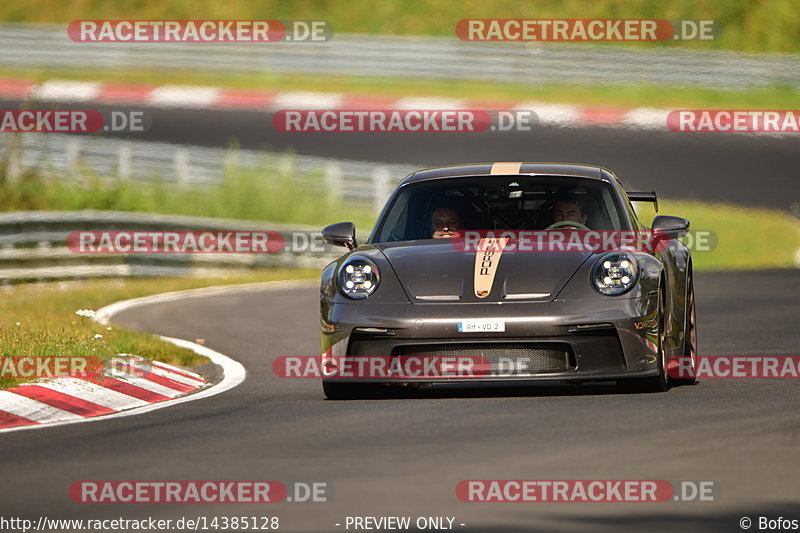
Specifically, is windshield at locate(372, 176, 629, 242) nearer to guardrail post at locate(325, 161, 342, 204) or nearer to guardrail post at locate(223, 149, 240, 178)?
guardrail post at locate(325, 161, 342, 204)

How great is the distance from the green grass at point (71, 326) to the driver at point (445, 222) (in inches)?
96.9

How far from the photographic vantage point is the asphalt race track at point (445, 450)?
6406 millimetres

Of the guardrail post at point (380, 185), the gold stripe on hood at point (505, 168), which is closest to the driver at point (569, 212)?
the gold stripe on hood at point (505, 168)

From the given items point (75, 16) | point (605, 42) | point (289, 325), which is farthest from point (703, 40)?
point (289, 325)

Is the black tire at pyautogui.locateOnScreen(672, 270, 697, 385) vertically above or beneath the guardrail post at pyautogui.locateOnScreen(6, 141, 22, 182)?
beneath

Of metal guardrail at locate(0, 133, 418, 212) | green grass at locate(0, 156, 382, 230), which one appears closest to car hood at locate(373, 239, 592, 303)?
green grass at locate(0, 156, 382, 230)

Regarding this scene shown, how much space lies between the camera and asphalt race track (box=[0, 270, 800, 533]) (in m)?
6.41

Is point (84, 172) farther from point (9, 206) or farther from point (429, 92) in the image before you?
point (429, 92)

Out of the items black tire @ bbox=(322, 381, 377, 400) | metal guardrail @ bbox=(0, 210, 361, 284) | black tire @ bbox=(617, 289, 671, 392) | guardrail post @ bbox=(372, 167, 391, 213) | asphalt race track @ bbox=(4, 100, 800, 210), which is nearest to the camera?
black tire @ bbox=(617, 289, 671, 392)

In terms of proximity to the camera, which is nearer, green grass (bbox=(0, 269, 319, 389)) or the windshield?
the windshield

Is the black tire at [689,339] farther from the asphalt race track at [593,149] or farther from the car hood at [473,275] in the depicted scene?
the asphalt race track at [593,149]

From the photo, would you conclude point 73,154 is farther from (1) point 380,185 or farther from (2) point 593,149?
(2) point 593,149

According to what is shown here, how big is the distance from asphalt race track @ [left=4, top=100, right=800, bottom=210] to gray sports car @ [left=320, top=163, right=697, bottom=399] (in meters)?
16.1

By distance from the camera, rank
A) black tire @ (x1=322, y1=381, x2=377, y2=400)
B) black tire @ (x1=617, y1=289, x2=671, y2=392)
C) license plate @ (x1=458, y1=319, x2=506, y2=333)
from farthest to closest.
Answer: black tire @ (x1=322, y1=381, x2=377, y2=400), black tire @ (x1=617, y1=289, x2=671, y2=392), license plate @ (x1=458, y1=319, x2=506, y2=333)
